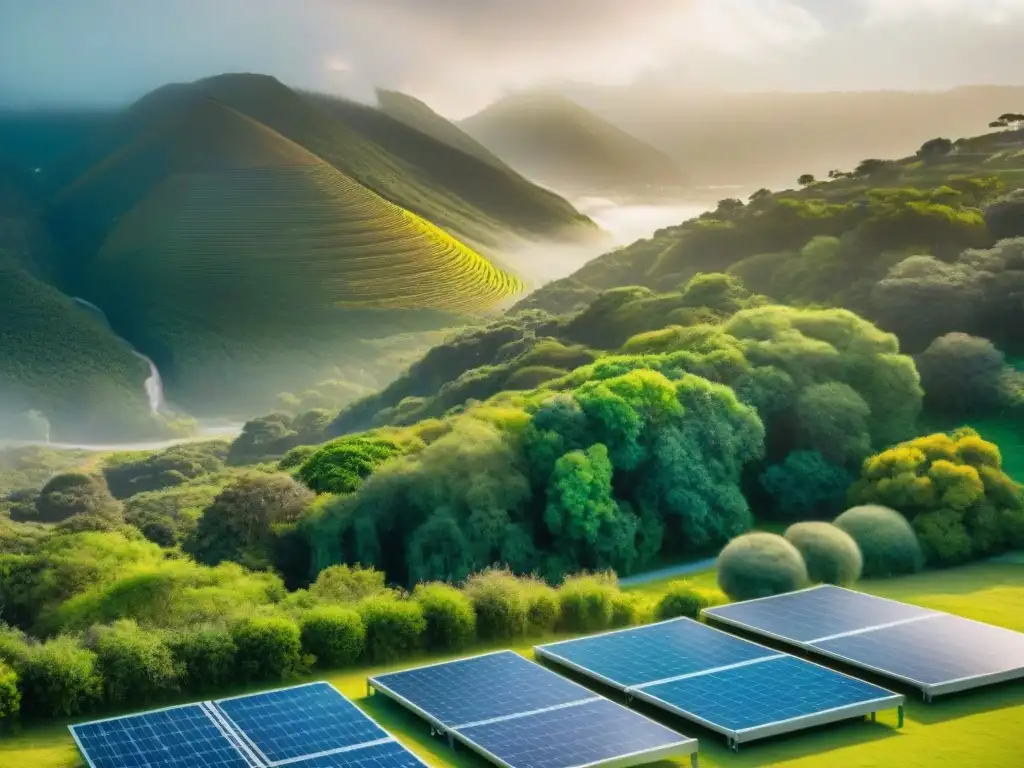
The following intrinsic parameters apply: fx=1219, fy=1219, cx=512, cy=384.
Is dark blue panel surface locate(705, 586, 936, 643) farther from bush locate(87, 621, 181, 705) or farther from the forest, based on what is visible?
bush locate(87, 621, 181, 705)

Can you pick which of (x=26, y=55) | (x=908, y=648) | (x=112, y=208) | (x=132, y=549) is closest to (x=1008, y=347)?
(x=908, y=648)

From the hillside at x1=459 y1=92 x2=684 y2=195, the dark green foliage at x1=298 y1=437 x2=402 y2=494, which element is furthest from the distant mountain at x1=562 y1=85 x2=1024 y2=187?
the dark green foliage at x1=298 y1=437 x2=402 y2=494

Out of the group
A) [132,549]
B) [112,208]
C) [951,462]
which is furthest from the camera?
[112,208]

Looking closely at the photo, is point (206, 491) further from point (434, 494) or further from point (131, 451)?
point (131, 451)

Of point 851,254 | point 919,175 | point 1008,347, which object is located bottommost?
point 1008,347

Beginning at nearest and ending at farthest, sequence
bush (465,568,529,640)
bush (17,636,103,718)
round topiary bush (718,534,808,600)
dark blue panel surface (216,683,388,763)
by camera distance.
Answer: dark blue panel surface (216,683,388,763) < bush (17,636,103,718) < bush (465,568,529,640) < round topiary bush (718,534,808,600)

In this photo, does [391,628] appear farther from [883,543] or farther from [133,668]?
[883,543]
